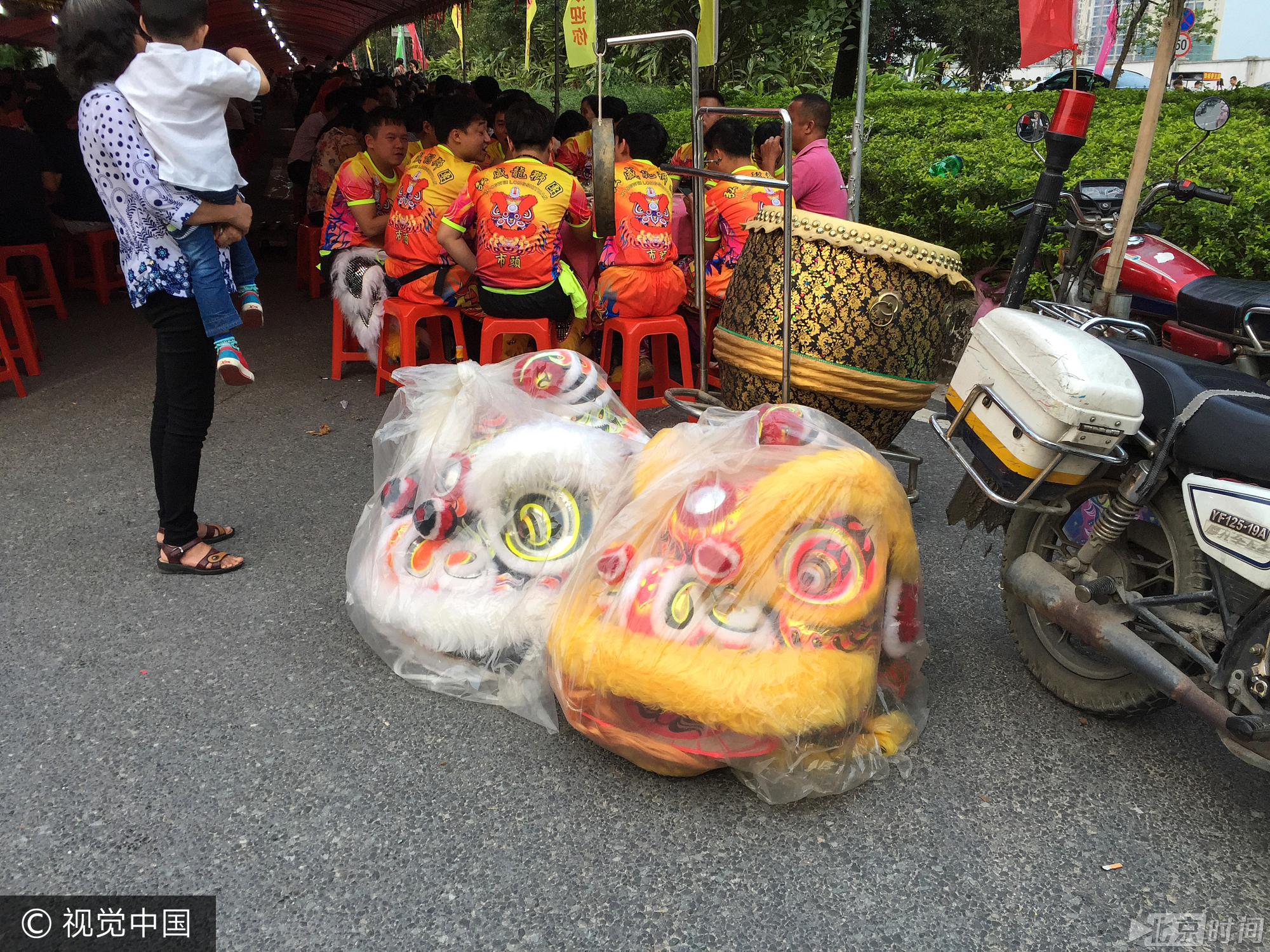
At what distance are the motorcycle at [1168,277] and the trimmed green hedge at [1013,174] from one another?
0.47 meters

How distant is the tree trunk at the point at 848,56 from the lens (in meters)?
8.80

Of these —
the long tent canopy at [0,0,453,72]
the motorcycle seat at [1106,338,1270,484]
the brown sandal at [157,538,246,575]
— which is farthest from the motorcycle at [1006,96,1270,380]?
the long tent canopy at [0,0,453,72]

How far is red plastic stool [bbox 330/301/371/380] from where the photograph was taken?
17.5ft

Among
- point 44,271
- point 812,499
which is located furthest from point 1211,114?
point 44,271

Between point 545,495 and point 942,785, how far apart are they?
1257 millimetres

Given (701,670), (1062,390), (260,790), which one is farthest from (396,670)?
(1062,390)

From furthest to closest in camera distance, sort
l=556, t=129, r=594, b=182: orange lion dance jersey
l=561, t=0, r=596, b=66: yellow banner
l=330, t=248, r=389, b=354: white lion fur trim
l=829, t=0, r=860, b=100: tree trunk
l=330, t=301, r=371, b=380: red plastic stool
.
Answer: l=829, t=0, r=860, b=100: tree trunk → l=556, t=129, r=594, b=182: orange lion dance jersey → l=330, t=301, r=371, b=380: red plastic stool → l=330, t=248, r=389, b=354: white lion fur trim → l=561, t=0, r=596, b=66: yellow banner

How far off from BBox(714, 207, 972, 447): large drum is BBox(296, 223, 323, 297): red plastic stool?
17.6ft

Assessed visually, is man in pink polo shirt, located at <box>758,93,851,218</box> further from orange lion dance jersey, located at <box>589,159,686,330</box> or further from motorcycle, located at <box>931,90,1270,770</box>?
motorcycle, located at <box>931,90,1270,770</box>

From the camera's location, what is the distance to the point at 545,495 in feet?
8.46

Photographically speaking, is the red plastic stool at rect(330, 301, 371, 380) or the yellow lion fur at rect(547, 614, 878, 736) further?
the red plastic stool at rect(330, 301, 371, 380)

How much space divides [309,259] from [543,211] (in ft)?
13.5

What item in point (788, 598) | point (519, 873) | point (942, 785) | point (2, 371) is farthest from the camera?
point (2, 371)

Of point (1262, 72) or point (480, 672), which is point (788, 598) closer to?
point (480, 672)
